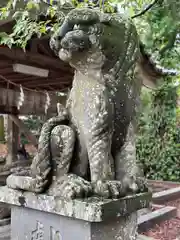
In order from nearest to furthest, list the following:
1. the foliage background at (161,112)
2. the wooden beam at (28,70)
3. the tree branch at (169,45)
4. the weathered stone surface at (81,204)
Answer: the weathered stone surface at (81,204) < the wooden beam at (28,70) < the foliage background at (161,112) < the tree branch at (169,45)

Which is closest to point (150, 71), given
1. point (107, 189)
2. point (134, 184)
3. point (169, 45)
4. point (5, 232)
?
point (169, 45)

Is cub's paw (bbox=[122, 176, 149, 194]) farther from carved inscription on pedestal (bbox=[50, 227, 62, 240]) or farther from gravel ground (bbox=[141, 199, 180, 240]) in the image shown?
gravel ground (bbox=[141, 199, 180, 240])

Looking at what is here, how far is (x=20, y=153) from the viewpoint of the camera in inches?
298

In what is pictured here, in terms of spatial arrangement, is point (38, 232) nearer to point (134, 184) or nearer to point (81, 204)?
point (81, 204)

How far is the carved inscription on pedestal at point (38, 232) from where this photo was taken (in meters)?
1.58

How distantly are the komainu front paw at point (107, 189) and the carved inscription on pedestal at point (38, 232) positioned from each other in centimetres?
41

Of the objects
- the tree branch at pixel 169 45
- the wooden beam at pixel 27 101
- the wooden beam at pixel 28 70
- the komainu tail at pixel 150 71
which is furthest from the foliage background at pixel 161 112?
the wooden beam at pixel 27 101

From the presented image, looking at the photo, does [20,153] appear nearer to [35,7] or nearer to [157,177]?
[157,177]

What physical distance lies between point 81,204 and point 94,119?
45 cm

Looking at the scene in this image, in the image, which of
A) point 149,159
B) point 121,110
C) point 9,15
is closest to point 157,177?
point 149,159

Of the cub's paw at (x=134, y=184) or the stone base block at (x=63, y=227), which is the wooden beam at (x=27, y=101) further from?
the cub's paw at (x=134, y=184)

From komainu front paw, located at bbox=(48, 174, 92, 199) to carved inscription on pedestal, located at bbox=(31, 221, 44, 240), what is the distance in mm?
220

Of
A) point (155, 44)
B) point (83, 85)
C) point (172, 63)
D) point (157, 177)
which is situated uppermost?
point (155, 44)

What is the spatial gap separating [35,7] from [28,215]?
224 centimetres
